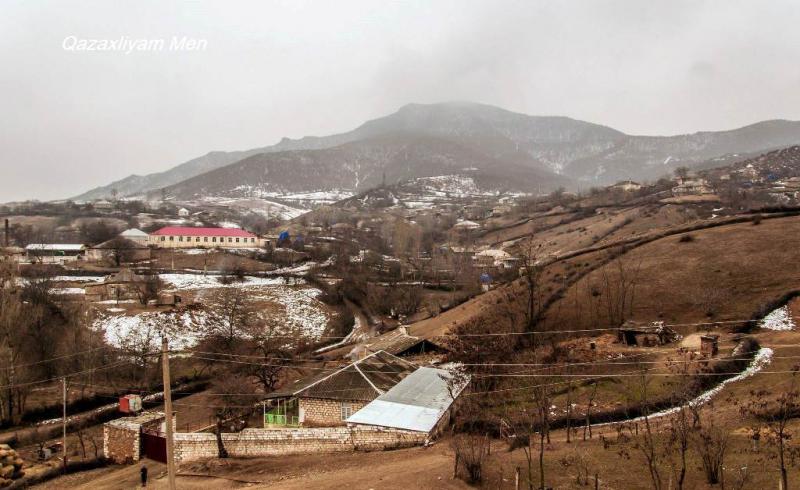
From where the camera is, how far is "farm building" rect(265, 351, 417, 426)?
2442cm

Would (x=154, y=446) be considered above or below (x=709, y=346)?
below

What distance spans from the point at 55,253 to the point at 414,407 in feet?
241

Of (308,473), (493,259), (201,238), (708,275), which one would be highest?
Answer: (201,238)

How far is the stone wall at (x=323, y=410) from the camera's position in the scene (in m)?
24.4

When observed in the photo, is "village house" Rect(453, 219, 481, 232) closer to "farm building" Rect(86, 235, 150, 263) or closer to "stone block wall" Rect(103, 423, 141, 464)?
"farm building" Rect(86, 235, 150, 263)

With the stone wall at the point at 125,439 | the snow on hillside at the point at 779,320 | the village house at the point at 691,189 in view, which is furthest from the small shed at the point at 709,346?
the village house at the point at 691,189

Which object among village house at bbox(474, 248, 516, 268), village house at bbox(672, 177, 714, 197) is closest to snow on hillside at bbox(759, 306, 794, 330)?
village house at bbox(474, 248, 516, 268)

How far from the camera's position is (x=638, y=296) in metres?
35.1

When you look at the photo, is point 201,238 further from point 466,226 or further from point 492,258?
point 466,226

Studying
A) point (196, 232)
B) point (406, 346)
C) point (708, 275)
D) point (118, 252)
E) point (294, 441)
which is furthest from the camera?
point (196, 232)

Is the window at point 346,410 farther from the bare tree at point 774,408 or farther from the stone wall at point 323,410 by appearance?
the bare tree at point 774,408

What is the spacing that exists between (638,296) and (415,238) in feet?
236

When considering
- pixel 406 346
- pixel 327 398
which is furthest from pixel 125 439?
pixel 406 346

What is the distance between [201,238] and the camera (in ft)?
286
